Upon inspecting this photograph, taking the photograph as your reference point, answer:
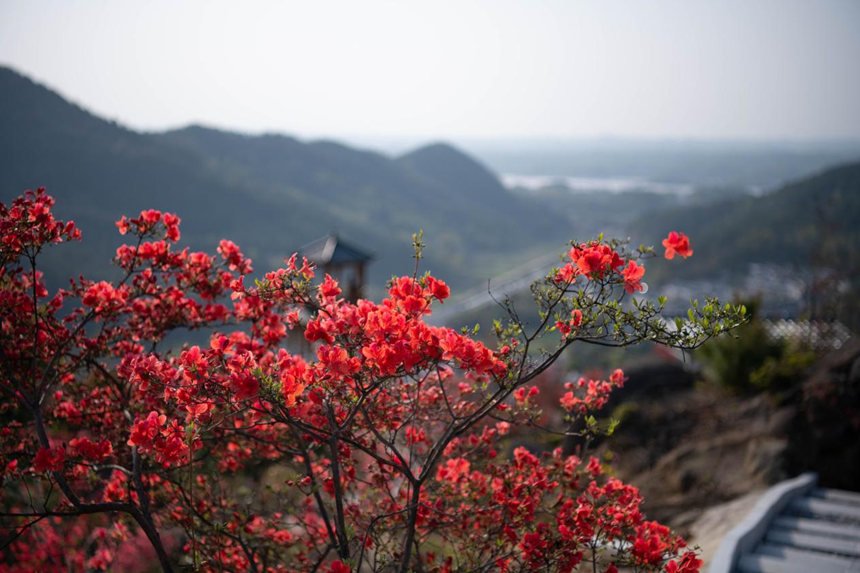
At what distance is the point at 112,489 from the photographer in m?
2.61

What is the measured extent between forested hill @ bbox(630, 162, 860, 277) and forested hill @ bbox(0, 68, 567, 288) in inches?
609

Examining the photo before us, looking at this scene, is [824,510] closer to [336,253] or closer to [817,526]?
[817,526]

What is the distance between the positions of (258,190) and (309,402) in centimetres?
3461

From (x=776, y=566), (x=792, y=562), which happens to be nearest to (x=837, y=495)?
(x=792, y=562)

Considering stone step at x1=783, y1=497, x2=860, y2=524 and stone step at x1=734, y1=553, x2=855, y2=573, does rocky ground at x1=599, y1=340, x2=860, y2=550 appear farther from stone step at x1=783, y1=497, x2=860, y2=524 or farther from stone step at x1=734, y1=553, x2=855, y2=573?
stone step at x1=734, y1=553, x2=855, y2=573

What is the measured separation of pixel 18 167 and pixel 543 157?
12844 centimetres

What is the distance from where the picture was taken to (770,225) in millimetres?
32312

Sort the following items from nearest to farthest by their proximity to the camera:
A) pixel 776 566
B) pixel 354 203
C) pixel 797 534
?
1. pixel 776 566
2. pixel 797 534
3. pixel 354 203

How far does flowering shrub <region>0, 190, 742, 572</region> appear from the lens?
187 centimetres

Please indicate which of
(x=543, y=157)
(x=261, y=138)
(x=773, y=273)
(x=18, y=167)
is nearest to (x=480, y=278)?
(x=261, y=138)

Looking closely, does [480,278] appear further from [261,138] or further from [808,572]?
[808,572]

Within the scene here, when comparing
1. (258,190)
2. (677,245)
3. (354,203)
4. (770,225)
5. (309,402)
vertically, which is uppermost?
(258,190)

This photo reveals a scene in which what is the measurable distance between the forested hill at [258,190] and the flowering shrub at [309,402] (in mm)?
983

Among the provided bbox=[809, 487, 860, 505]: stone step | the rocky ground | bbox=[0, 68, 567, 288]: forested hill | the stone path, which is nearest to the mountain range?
bbox=[0, 68, 567, 288]: forested hill
